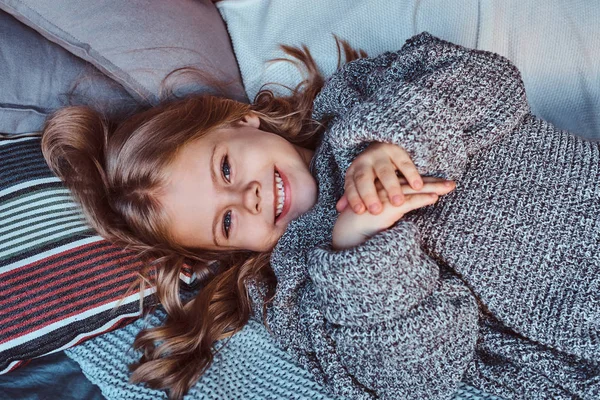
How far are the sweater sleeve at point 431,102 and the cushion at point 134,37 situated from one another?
30 cm

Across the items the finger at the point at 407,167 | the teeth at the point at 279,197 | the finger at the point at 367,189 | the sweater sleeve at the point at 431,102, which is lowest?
the teeth at the point at 279,197

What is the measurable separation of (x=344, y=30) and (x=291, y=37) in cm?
12

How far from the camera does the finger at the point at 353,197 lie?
802 millimetres

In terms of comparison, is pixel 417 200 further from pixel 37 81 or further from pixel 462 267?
pixel 37 81

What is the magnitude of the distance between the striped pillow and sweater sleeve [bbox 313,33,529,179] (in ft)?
1.50

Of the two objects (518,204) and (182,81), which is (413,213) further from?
(182,81)

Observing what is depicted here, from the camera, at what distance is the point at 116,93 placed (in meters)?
1.16

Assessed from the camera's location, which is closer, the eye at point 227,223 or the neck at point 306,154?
the eye at point 227,223

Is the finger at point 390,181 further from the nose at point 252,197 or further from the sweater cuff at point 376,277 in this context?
the nose at point 252,197

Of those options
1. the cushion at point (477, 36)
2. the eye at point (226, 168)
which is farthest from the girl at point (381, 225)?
the cushion at point (477, 36)

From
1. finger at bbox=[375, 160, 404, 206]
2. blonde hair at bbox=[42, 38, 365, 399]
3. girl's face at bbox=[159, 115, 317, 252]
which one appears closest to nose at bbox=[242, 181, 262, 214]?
girl's face at bbox=[159, 115, 317, 252]

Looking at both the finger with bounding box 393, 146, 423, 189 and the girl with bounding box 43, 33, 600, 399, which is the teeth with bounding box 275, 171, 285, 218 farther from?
the finger with bounding box 393, 146, 423, 189

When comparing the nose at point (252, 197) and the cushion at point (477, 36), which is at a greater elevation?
the cushion at point (477, 36)

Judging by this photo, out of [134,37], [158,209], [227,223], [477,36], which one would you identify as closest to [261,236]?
[227,223]
